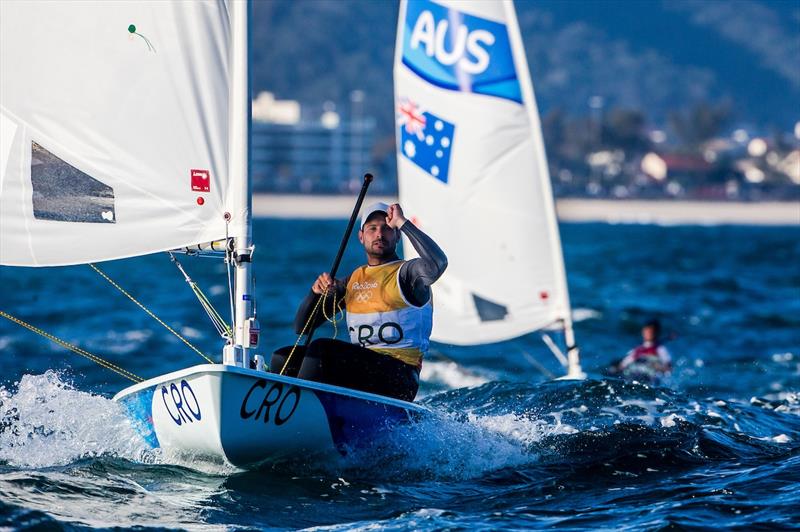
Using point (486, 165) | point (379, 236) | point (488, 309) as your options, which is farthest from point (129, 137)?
point (488, 309)

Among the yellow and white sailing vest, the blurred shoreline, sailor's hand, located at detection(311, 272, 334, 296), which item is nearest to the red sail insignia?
sailor's hand, located at detection(311, 272, 334, 296)

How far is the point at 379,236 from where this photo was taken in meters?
6.49

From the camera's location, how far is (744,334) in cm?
1603

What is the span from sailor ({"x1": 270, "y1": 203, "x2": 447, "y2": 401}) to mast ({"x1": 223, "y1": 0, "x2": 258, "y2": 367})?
31 cm

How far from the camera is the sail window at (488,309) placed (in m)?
10.1

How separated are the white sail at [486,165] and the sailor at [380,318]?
3546 mm

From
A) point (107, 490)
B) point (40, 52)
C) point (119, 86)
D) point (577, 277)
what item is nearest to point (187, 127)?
point (119, 86)

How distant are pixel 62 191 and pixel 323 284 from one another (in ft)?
4.65

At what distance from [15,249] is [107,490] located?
1.35 meters

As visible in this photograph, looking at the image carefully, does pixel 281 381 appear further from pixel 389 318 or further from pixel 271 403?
pixel 389 318

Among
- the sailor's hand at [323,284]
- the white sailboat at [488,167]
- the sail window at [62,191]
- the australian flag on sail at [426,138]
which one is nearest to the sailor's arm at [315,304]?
the sailor's hand at [323,284]

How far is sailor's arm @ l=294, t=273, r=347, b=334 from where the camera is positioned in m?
6.52

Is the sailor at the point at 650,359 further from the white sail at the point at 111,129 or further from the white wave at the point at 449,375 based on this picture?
the white sail at the point at 111,129

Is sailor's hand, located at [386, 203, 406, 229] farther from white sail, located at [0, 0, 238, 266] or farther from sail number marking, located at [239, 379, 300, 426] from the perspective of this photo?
sail number marking, located at [239, 379, 300, 426]
